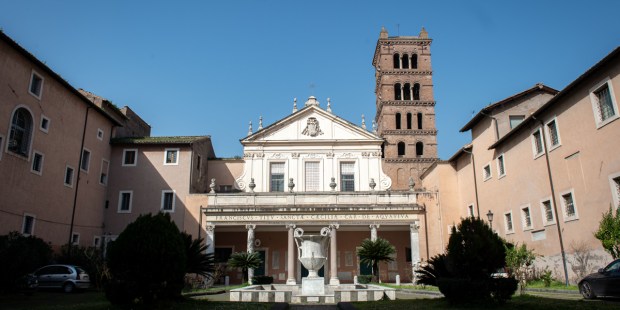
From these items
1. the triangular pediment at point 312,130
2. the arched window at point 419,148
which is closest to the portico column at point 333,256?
the triangular pediment at point 312,130

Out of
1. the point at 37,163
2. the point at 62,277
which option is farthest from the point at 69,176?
the point at 62,277

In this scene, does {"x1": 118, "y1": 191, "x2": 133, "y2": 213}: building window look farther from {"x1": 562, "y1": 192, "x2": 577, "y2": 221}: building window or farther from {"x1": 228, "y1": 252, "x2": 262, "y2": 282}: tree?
{"x1": 562, "y1": 192, "x2": 577, "y2": 221}: building window

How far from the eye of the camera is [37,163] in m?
24.3

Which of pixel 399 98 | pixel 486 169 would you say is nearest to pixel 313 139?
pixel 486 169

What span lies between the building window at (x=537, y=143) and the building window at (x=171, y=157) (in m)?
22.4

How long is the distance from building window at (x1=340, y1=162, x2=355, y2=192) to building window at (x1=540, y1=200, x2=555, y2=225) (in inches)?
602

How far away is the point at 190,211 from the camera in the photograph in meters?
30.8

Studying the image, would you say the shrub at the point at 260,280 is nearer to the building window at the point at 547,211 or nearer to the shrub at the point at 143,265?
the shrub at the point at 143,265

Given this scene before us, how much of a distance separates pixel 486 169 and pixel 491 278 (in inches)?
713

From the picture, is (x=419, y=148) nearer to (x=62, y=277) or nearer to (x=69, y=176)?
(x=69, y=176)

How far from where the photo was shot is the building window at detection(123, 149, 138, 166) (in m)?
31.8

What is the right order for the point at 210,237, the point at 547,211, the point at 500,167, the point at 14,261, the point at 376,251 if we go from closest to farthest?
the point at 14,261 < the point at 547,211 < the point at 376,251 < the point at 500,167 < the point at 210,237

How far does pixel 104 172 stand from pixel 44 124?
271 inches

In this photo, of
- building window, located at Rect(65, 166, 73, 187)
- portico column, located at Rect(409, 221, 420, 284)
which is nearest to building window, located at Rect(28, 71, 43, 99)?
building window, located at Rect(65, 166, 73, 187)
